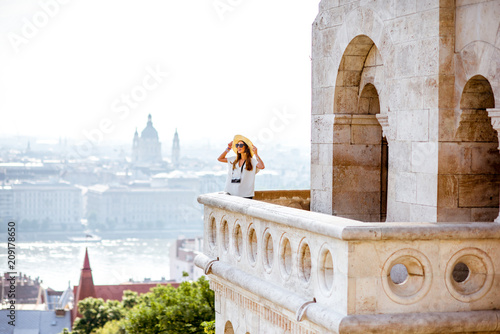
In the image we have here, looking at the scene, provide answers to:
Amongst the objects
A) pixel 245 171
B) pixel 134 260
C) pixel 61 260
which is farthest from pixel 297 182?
pixel 245 171

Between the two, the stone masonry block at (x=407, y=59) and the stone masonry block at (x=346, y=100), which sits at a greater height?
the stone masonry block at (x=407, y=59)

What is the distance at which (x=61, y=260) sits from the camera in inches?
7067

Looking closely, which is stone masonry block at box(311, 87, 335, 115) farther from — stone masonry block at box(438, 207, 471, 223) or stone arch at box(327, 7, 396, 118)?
stone masonry block at box(438, 207, 471, 223)

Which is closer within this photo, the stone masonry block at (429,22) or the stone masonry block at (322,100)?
the stone masonry block at (429,22)

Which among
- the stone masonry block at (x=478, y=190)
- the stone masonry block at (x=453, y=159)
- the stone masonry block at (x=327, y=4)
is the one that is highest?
the stone masonry block at (x=327, y=4)

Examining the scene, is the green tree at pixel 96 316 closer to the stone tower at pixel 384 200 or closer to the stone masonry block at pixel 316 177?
the stone masonry block at pixel 316 177

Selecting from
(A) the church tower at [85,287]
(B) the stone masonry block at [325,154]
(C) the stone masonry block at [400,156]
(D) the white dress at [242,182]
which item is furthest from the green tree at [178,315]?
(A) the church tower at [85,287]

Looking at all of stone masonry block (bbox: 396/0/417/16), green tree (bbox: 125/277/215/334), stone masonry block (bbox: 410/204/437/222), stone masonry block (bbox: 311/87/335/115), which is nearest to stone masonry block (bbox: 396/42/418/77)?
stone masonry block (bbox: 396/0/417/16)

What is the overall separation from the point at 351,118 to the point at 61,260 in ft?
571

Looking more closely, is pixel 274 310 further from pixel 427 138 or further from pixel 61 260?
pixel 61 260

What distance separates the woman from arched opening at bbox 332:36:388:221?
969 mm

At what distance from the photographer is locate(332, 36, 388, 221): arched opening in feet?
34.7

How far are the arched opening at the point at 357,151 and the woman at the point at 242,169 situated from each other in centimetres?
97

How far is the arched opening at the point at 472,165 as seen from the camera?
822 cm
